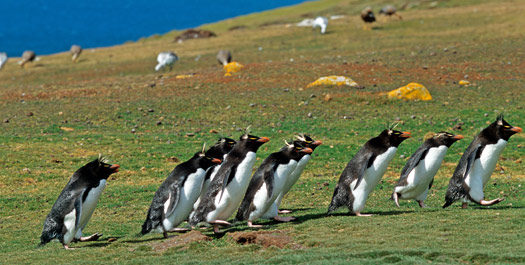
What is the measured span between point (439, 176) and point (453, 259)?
775 centimetres

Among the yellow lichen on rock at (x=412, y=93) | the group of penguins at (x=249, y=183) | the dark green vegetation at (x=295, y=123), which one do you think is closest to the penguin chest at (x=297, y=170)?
the group of penguins at (x=249, y=183)

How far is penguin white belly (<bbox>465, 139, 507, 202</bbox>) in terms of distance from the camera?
1041cm

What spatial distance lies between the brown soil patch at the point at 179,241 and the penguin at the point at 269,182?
36.1 inches

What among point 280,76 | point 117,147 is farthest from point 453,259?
point 280,76

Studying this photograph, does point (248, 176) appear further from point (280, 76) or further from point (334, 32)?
point (334, 32)

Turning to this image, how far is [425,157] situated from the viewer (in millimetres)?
10523

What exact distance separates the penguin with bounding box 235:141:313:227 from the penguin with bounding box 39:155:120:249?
1.87m

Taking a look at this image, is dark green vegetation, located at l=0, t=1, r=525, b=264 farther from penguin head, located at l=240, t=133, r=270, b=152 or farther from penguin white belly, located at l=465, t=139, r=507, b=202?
penguin head, located at l=240, t=133, r=270, b=152

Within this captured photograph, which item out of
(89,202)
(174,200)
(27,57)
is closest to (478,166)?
(174,200)

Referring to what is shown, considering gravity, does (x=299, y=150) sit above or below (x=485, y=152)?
above

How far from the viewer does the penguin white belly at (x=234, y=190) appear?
9.58 m

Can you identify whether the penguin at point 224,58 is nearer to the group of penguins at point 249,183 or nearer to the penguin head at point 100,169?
the group of penguins at point 249,183

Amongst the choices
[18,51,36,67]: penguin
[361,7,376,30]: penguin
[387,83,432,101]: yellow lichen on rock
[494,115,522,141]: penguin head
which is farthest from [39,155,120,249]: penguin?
[18,51,36,67]: penguin

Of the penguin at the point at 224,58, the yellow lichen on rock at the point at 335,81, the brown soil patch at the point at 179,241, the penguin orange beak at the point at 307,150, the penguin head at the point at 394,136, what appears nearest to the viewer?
the brown soil patch at the point at 179,241
